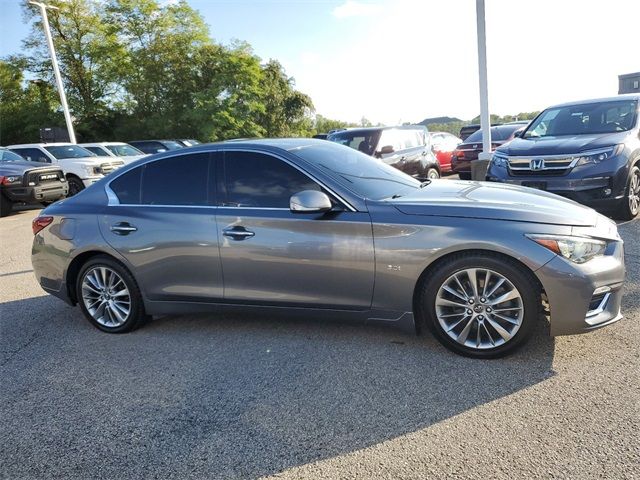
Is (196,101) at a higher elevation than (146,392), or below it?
higher

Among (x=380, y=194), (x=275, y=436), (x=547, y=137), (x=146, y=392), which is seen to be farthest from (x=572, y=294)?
(x=547, y=137)

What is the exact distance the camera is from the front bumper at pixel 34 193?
1202 centimetres

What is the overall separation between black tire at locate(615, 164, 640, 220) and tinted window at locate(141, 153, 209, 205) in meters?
5.63

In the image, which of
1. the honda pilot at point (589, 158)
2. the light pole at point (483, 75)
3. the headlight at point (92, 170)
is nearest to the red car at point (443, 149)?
the light pole at point (483, 75)

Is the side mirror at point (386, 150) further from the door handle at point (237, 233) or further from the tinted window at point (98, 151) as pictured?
the tinted window at point (98, 151)

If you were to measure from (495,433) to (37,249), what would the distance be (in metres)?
4.21

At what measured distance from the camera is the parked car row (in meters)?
12.1

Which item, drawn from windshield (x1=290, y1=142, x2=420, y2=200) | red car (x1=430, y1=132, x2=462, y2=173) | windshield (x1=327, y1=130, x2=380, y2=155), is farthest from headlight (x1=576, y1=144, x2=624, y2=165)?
red car (x1=430, y1=132, x2=462, y2=173)

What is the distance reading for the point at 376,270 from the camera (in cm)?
338

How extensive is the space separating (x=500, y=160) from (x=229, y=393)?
18.8 ft

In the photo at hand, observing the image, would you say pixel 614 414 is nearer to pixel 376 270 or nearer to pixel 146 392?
pixel 376 270

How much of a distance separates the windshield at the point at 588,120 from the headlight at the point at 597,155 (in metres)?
0.70

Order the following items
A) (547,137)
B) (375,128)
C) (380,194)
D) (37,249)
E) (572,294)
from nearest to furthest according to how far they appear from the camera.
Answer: (572,294) < (380,194) < (37,249) < (547,137) < (375,128)

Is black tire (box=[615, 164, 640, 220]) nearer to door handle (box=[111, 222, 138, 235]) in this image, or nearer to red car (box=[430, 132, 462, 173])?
door handle (box=[111, 222, 138, 235])
